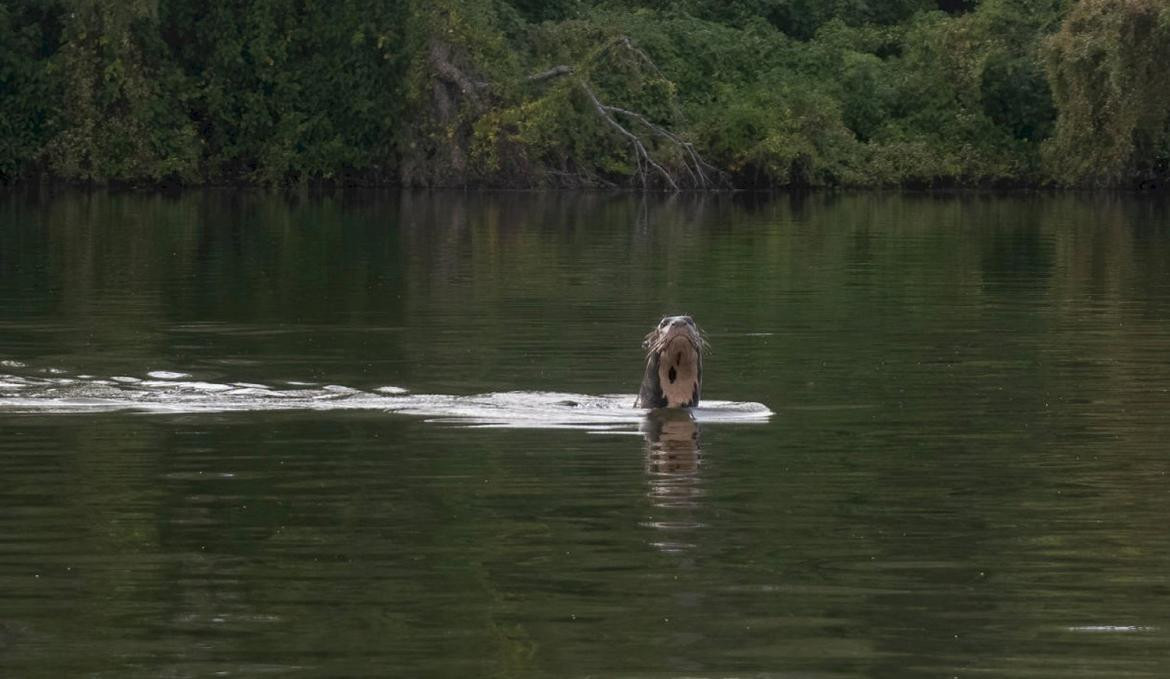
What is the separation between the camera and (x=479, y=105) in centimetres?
5850

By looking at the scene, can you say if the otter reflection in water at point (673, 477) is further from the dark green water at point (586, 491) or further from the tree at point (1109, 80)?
the tree at point (1109, 80)

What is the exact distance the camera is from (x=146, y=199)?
179 feet

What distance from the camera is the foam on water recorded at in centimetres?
1587

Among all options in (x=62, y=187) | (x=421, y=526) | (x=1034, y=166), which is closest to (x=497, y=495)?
(x=421, y=526)

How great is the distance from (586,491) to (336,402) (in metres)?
4.69

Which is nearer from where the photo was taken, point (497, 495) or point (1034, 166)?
point (497, 495)

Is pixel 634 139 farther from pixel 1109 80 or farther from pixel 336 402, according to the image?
pixel 336 402

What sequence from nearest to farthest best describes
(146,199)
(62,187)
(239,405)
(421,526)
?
1. (421,526)
2. (239,405)
3. (146,199)
4. (62,187)

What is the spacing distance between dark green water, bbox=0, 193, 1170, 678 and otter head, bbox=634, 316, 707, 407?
0.66 metres

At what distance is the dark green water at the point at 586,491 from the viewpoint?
855 cm

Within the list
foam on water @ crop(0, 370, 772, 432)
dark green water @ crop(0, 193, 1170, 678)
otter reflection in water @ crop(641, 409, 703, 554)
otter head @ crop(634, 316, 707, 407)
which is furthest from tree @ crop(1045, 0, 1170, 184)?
otter reflection in water @ crop(641, 409, 703, 554)

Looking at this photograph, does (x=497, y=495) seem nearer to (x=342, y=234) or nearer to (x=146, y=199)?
(x=342, y=234)

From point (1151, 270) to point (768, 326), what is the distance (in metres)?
10.5

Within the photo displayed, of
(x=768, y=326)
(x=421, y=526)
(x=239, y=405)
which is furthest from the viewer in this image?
(x=768, y=326)
